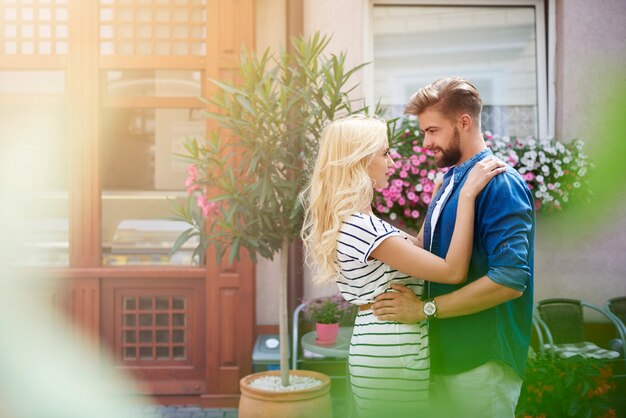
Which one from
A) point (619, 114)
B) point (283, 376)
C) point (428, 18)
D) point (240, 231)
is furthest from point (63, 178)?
point (619, 114)

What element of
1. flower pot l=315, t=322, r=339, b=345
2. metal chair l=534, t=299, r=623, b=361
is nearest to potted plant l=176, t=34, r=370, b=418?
flower pot l=315, t=322, r=339, b=345

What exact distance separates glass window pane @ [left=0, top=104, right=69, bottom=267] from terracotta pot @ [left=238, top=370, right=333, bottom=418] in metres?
2.46

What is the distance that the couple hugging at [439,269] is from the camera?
242cm

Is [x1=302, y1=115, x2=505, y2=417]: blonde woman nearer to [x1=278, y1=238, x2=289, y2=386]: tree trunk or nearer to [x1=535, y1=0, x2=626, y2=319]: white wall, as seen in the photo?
[x1=278, y1=238, x2=289, y2=386]: tree trunk

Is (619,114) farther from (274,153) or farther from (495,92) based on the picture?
(274,153)

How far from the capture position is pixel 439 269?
2.45 meters

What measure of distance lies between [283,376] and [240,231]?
101 cm

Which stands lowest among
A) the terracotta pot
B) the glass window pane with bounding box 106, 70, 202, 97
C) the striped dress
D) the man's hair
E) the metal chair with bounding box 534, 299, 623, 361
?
the terracotta pot

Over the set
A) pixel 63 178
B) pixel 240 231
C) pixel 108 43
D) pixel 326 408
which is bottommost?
pixel 326 408

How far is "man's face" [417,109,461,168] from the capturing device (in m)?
2.60

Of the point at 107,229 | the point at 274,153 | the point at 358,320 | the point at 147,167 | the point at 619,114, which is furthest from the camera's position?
the point at 147,167

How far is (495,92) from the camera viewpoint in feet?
20.0

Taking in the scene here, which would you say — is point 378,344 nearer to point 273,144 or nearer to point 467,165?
point 467,165

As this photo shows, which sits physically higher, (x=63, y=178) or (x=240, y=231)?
(x=63, y=178)
